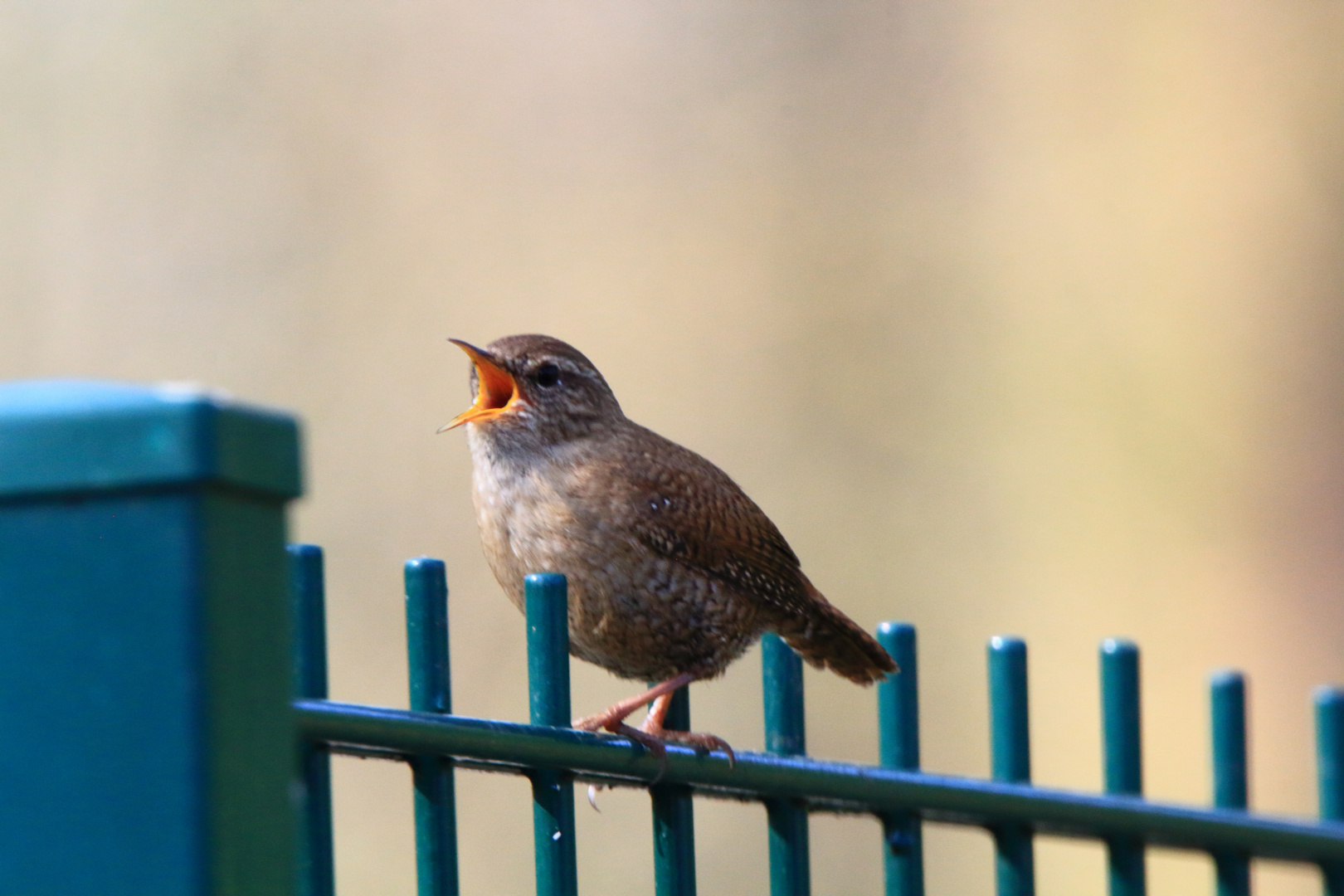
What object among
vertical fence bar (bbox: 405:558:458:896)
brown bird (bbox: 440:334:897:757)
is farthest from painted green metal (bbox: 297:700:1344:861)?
brown bird (bbox: 440:334:897:757)

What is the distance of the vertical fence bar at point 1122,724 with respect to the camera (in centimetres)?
193

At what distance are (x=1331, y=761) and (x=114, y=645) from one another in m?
1.52

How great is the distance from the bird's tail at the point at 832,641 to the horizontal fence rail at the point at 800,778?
2.31ft

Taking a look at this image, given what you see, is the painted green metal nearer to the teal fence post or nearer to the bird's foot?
the bird's foot

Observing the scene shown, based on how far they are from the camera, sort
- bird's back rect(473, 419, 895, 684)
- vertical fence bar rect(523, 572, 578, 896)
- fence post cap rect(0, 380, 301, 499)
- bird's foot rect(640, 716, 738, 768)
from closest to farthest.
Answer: fence post cap rect(0, 380, 301, 499)
vertical fence bar rect(523, 572, 578, 896)
bird's foot rect(640, 716, 738, 768)
bird's back rect(473, 419, 895, 684)

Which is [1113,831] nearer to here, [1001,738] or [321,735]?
[1001,738]

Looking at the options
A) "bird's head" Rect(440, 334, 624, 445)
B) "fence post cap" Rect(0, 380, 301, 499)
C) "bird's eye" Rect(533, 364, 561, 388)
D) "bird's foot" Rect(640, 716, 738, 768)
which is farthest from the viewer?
"bird's eye" Rect(533, 364, 561, 388)

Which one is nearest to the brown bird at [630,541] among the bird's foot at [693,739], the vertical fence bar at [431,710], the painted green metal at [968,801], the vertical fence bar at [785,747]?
the bird's foot at [693,739]

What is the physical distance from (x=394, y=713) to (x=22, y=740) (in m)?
0.56

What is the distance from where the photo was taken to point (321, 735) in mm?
1557

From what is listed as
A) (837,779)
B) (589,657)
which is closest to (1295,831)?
(837,779)

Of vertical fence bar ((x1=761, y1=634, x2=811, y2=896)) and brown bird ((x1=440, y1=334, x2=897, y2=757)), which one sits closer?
vertical fence bar ((x1=761, y1=634, x2=811, y2=896))

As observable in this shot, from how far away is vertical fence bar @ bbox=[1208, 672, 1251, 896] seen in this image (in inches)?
76.3

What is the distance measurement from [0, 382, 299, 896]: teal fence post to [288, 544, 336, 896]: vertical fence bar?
485mm
